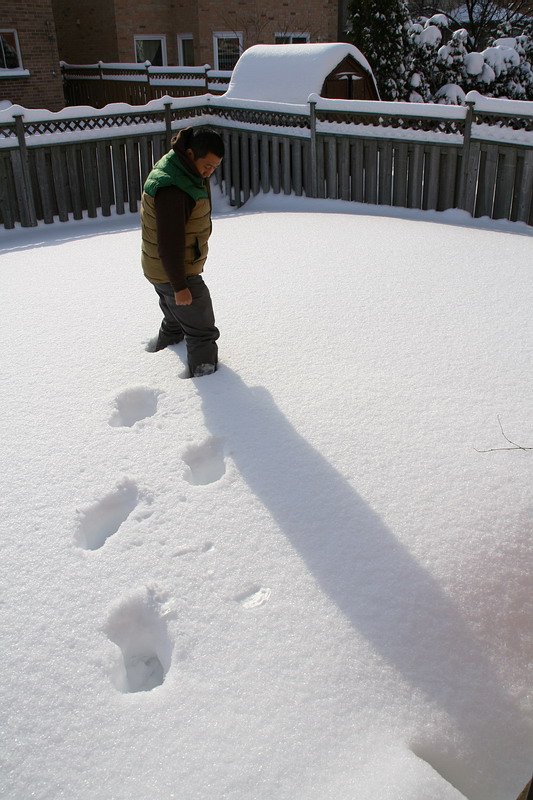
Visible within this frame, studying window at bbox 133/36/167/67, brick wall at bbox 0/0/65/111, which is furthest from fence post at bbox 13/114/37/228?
window at bbox 133/36/167/67

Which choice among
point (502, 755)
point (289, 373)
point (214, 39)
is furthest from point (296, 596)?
point (214, 39)

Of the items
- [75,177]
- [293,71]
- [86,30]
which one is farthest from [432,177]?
[86,30]

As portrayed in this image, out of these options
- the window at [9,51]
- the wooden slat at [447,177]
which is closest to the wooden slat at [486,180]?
the wooden slat at [447,177]

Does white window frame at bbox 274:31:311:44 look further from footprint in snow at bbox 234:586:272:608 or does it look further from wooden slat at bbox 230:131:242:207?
footprint in snow at bbox 234:586:272:608

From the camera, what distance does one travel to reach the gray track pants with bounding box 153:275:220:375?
387 centimetres

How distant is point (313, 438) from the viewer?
3.38 metres

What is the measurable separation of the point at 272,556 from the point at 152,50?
67.4 feet

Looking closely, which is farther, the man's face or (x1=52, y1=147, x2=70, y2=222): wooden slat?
(x1=52, y1=147, x2=70, y2=222): wooden slat

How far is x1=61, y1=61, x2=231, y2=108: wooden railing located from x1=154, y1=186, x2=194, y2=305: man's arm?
13696 mm

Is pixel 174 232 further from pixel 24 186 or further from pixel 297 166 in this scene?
pixel 297 166

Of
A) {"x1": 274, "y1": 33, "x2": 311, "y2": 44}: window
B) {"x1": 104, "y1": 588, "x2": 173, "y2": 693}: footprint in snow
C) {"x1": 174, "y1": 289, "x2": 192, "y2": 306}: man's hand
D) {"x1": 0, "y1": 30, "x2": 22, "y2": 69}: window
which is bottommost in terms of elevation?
{"x1": 104, "y1": 588, "x2": 173, "y2": 693}: footprint in snow

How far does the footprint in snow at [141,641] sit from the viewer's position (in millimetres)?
2305

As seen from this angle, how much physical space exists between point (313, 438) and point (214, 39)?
62.8 feet

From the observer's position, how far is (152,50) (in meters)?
20.0
